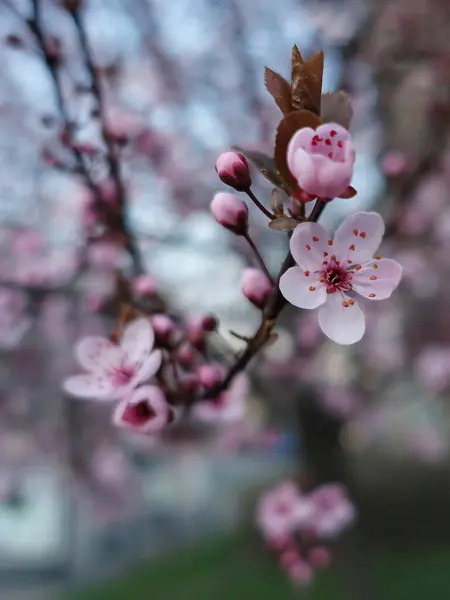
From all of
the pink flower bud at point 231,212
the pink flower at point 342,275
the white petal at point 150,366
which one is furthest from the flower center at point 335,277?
the white petal at point 150,366

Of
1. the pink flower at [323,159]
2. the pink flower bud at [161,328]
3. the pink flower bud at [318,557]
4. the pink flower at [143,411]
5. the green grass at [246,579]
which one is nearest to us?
the pink flower at [323,159]

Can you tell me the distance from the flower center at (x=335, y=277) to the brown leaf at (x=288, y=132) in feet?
0.50

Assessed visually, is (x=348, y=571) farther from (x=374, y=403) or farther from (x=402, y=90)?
(x=402, y=90)

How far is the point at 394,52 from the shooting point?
3.32 meters

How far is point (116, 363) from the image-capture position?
38.4 inches

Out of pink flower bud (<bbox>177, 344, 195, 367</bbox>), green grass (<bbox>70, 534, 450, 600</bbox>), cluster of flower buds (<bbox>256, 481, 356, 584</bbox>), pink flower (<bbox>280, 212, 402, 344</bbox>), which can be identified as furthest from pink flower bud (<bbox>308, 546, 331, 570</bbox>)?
green grass (<bbox>70, 534, 450, 600</bbox>)

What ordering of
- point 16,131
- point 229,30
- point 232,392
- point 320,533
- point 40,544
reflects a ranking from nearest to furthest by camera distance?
point 232,392
point 320,533
point 229,30
point 16,131
point 40,544

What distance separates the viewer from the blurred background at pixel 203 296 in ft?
6.98

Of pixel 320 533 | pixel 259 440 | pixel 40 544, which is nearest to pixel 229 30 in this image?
pixel 259 440

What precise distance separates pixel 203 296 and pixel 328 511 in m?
2.98

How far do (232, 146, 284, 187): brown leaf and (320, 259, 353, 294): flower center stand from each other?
0.46 feet

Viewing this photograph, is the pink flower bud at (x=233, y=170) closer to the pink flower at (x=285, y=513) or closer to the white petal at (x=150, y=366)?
the white petal at (x=150, y=366)

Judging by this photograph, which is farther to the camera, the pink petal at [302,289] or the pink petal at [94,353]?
the pink petal at [94,353]

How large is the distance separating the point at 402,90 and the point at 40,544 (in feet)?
17.4
